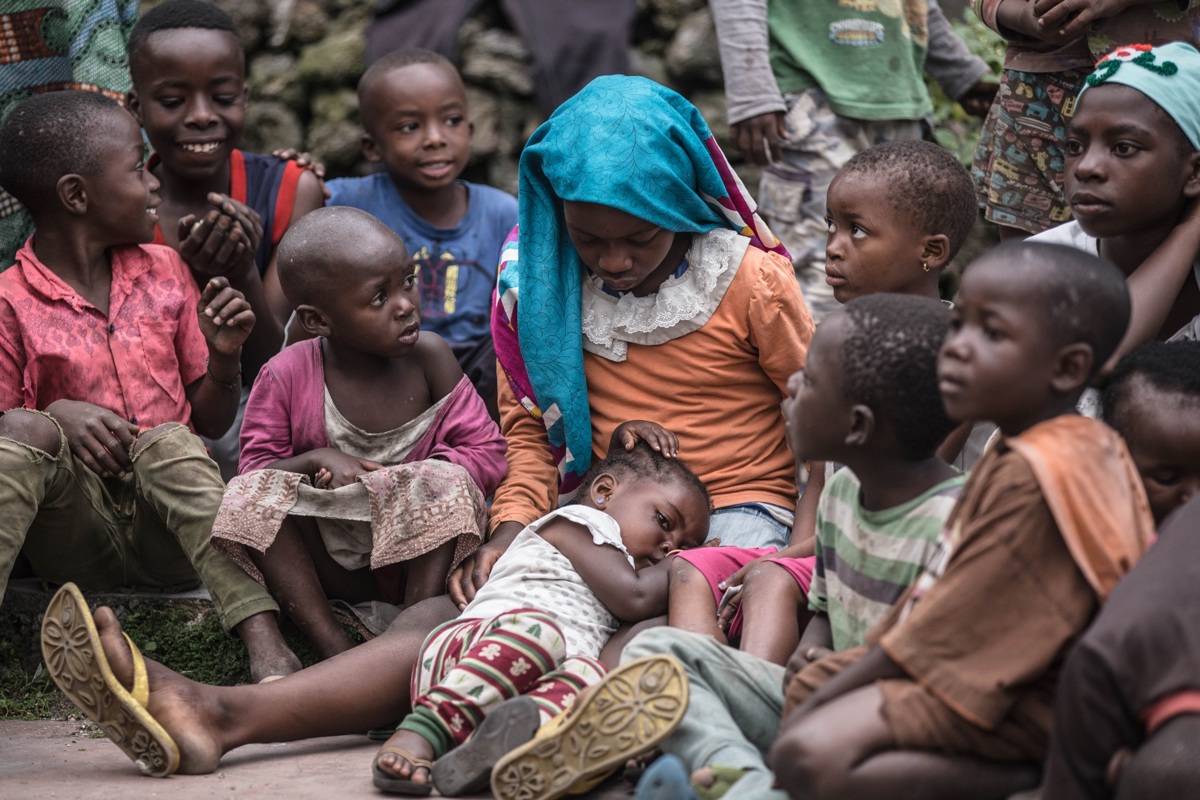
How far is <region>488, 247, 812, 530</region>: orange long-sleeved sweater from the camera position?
3.65m

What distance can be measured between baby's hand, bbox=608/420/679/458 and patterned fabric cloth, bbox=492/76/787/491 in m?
0.16

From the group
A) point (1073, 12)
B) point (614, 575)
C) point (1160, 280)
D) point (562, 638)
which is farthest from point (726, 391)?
point (1073, 12)

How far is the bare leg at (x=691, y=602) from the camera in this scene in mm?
3119

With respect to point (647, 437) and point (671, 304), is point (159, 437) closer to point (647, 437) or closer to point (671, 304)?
point (647, 437)

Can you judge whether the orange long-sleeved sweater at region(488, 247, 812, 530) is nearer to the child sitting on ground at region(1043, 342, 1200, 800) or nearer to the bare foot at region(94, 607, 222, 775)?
the bare foot at region(94, 607, 222, 775)

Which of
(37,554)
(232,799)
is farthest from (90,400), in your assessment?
(232,799)

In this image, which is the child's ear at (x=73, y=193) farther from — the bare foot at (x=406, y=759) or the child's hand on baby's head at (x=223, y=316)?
the bare foot at (x=406, y=759)

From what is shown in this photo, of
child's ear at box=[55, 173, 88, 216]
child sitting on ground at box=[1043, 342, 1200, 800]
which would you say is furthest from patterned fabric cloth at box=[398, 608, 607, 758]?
child's ear at box=[55, 173, 88, 216]

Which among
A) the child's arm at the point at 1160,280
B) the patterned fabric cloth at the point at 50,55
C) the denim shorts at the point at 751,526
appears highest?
the patterned fabric cloth at the point at 50,55

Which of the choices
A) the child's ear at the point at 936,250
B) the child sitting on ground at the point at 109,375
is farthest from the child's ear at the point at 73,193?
the child's ear at the point at 936,250

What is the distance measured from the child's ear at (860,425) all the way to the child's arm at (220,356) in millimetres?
1946

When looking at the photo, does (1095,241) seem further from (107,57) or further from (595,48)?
(107,57)

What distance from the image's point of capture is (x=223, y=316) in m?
3.74

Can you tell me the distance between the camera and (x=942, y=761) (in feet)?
7.22
